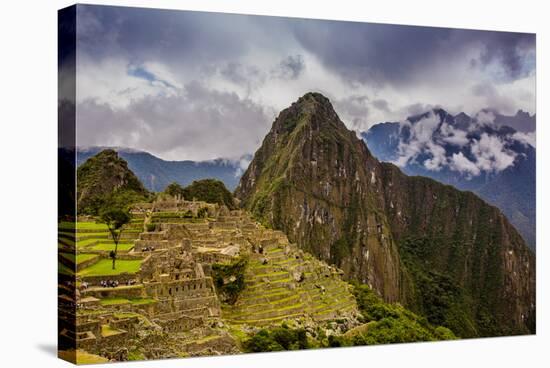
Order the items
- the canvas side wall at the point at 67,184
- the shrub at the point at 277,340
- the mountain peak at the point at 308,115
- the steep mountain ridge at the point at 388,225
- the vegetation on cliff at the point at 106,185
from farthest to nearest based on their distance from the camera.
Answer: the steep mountain ridge at the point at 388,225, the mountain peak at the point at 308,115, the shrub at the point at 277,340, the vegetation on cliff at the point at 106,185, the canvas side wall at the point at 67,184

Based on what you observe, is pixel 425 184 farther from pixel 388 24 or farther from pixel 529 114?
pixel 388 24

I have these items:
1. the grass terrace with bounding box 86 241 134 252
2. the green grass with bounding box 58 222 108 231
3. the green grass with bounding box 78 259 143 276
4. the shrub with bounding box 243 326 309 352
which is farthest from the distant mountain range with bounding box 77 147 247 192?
the shrub with bounding box 243 326 309 352

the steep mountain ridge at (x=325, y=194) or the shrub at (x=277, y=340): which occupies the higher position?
the steep mountain ridge at (x=325, y=194)

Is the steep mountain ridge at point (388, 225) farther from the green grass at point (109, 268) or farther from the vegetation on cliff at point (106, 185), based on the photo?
the green grass at point (109, 268)

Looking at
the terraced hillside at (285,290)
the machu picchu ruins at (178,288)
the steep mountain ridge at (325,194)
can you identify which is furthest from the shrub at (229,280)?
the steep mountain ridge at (325,194)

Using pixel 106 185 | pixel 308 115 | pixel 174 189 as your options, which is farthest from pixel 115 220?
pixel 308 115

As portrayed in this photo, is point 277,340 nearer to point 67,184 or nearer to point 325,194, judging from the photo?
point 67,184

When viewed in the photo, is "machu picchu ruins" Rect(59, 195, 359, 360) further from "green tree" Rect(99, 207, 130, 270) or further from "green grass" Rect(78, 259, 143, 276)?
"green tree" Rect(99, 207, 130, 270)

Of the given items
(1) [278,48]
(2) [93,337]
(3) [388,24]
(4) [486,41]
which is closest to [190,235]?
(2) [93,337]
